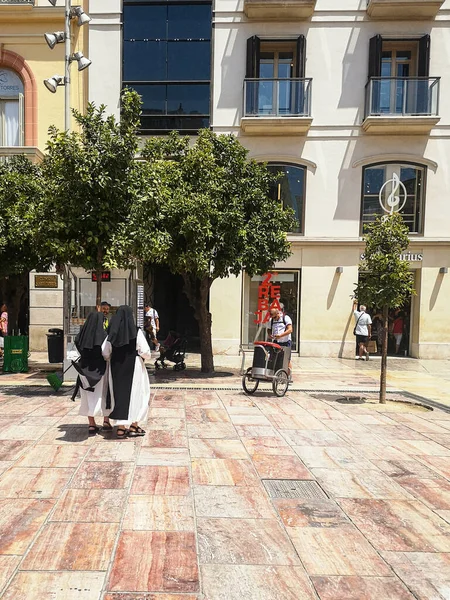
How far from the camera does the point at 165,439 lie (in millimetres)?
5957

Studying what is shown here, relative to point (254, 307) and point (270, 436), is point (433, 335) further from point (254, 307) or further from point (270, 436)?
point (270, 436)

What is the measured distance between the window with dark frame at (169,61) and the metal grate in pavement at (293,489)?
1402 centimetres

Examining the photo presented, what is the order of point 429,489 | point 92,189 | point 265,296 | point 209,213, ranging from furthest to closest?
point 265,296 < point 209,213 < point 92,189 < point 429,489

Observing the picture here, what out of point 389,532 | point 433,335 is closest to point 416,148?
point 433,335

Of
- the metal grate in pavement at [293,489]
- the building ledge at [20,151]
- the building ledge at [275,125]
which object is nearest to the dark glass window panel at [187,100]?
the building ledge at [275,125]

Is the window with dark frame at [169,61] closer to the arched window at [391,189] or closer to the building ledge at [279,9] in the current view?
the building ledge at [279,9]

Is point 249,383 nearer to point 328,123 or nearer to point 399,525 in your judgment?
point 399,525

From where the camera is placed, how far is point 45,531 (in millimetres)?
3529

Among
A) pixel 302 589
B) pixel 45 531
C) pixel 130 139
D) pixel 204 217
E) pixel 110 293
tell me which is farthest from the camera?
pixel 110 293

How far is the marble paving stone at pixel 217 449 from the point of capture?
17.8 feet

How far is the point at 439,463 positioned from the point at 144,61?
52.6ft

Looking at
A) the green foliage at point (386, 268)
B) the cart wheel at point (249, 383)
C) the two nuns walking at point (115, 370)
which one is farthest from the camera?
the cart wheel at point (249, 383)

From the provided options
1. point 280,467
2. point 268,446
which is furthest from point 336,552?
point 268,446

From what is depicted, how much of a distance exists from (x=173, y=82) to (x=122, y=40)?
2.39 m
